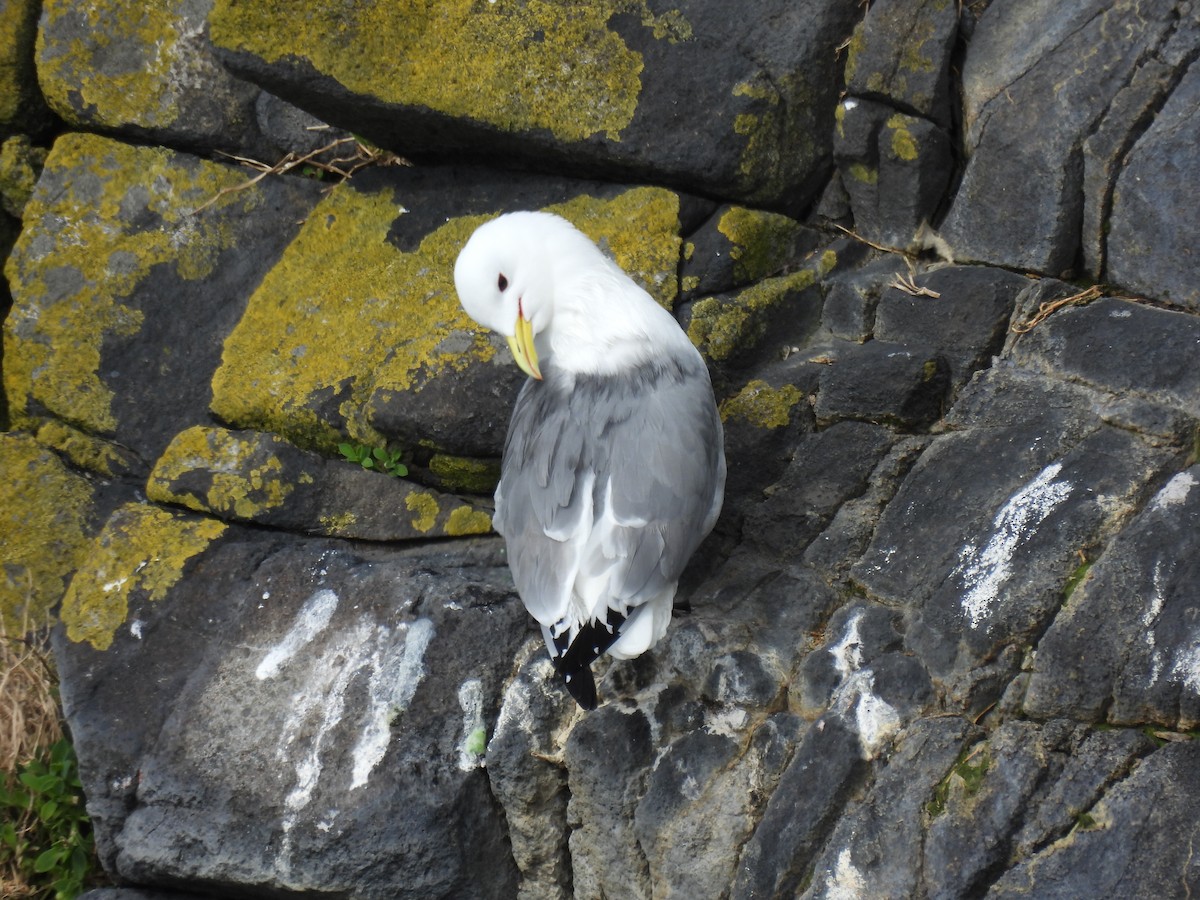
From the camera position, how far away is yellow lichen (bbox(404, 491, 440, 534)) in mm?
3342

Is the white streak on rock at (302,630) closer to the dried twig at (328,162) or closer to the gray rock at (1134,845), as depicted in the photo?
the dried twig at (328,162)

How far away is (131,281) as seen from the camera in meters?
3.72

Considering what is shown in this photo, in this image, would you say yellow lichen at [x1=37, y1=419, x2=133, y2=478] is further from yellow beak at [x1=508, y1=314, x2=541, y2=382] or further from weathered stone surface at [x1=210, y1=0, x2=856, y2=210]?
yellow beak at [x1=508, y1=314, x2=541, y2=382]

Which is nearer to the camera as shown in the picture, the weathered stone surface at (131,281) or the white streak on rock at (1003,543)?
the white streak on rock at (1003,543)

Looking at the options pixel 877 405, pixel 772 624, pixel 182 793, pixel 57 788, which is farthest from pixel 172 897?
pixel 877 405

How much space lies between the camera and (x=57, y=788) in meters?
3.41

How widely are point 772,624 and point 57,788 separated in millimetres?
2144

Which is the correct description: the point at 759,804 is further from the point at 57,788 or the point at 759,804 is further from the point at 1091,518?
the point at 57,788

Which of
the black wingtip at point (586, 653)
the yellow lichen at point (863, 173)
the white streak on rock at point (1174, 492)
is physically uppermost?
the yellow lichen at point (863, 173)

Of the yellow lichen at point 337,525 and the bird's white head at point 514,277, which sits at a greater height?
the bird's white head at point 514,277

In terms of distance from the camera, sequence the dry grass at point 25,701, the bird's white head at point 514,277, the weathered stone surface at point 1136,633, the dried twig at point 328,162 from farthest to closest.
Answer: the dried twig at point 328,162 < the dry grass at point 25,701 < the bird's white head at point 514,277 < the weathered stone surface at point 1136,633

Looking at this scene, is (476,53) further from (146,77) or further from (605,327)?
(146,77)

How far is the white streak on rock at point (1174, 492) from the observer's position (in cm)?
235

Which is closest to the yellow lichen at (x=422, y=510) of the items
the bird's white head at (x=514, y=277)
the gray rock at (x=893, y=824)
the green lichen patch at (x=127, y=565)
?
the green lichen patch at (x=127, y=565)
